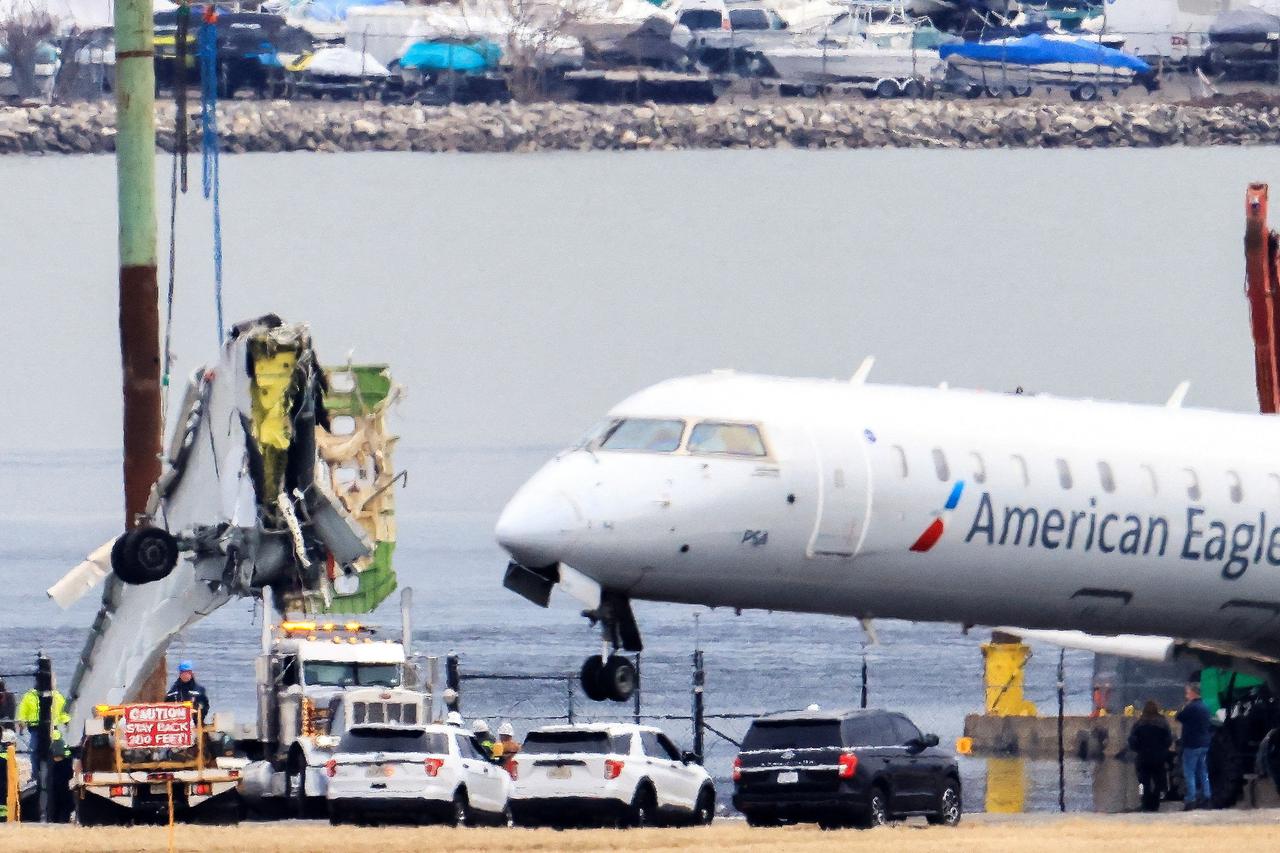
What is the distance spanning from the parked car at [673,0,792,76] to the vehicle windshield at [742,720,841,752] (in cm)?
15062

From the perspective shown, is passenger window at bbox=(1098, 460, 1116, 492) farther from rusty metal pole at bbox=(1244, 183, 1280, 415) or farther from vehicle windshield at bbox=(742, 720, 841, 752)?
rusty metal pole at bbox=(1244, 183, 1280, 415)

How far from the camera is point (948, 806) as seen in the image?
35625 mm

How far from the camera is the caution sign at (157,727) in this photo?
107ft

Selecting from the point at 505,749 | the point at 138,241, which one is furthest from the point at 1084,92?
the point at 138,241

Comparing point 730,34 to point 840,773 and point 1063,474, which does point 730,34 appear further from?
point 1063,474

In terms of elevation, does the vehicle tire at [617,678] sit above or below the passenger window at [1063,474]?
below

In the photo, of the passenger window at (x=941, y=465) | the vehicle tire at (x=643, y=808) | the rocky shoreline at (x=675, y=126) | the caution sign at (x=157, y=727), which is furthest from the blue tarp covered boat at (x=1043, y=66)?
the passenger window at (x=941, y=465)

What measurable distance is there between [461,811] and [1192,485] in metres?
9.41

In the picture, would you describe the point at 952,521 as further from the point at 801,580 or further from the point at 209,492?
the point at 209,492

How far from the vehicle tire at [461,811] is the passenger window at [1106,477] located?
8895 millimetres

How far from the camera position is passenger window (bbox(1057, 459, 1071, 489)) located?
2872 centimetres

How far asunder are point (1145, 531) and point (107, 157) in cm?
16102

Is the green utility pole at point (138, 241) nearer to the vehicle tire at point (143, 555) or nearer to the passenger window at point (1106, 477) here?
the vehicle tire at point (143, 555)

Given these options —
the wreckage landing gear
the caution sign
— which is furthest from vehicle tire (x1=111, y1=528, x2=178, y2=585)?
the wreckage landing gear
